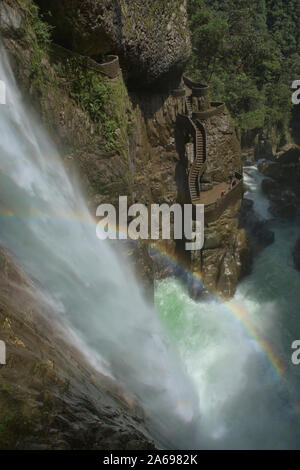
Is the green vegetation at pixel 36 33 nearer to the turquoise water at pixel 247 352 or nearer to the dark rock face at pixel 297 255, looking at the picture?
the turquoise water at pixel 247 352

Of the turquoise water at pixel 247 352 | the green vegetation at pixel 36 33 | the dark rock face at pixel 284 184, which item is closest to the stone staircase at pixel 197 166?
the turquoise water at pixel 247 352

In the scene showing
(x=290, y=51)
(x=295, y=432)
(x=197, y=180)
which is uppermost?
(x=290, y=51)

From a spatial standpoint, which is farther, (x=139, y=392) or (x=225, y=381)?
(x=225, y=381)

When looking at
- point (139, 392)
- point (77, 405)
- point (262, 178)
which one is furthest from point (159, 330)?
point (262, 178)

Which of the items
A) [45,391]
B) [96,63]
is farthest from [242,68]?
[45,391]

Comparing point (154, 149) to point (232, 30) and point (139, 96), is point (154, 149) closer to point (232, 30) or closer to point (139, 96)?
point (139, 96)

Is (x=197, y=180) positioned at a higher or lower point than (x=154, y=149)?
lower
